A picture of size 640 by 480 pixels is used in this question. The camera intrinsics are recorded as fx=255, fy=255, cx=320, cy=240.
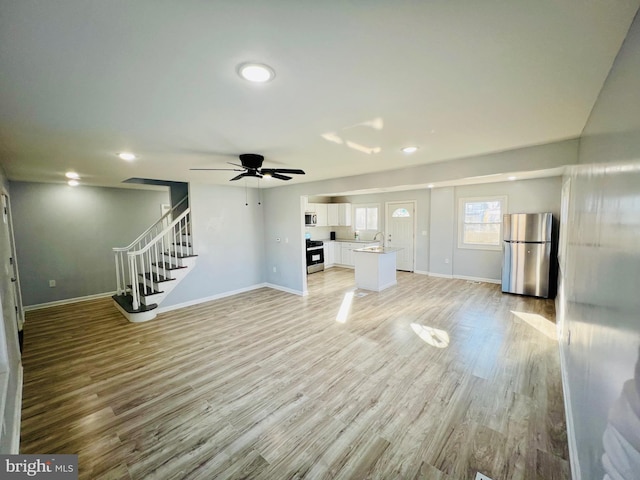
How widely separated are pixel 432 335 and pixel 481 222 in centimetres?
388

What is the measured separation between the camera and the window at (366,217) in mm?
8148

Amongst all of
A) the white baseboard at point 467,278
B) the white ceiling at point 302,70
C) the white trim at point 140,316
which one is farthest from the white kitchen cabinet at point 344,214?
the white ceiling at point 302,70

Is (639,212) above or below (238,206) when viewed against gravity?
below

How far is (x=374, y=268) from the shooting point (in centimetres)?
568

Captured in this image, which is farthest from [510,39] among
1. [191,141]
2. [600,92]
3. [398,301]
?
[398,301]

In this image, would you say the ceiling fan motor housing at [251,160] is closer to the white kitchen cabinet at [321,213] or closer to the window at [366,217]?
the white kitchen cabinet at [321,213]

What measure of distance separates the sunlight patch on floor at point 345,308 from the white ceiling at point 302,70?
2809 millimetres

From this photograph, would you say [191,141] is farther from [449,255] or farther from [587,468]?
[449,255]

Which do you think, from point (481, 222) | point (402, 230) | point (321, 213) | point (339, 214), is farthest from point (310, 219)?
point (481, 222)

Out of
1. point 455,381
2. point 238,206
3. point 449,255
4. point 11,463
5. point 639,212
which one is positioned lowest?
point 455,381

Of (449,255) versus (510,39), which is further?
(449,255)

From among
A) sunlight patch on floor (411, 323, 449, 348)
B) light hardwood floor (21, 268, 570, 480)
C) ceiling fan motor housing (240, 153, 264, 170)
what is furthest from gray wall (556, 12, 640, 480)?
ceiling fan motor housing (240, 153, 264, 170)

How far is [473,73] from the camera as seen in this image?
1.35m

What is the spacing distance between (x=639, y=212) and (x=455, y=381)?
→ 7.54 feet
